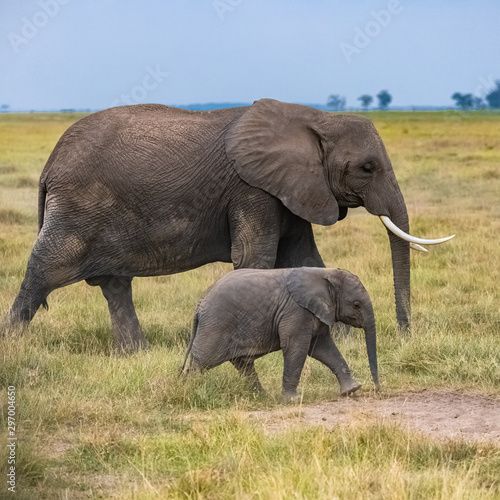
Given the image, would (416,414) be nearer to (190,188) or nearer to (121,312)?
(190,188)

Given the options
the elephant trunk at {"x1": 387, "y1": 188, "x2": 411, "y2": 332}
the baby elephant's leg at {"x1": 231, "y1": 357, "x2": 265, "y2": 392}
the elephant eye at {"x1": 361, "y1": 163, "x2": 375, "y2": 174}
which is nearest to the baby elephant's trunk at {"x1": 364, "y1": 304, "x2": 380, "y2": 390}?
the baby elephant's leg at {"x1": 231, "y1": 357, "x2": 265, "y2": 392}

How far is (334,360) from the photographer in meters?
6.41

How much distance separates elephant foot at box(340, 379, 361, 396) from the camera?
632cm

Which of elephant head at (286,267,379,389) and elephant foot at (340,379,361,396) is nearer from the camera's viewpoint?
elephant head at (286,267,379,389)

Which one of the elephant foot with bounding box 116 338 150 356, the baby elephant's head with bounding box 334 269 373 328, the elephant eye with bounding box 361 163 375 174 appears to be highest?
the elephant eye with bounding box 361 163 375 174

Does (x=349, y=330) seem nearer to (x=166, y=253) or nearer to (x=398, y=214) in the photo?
(x=398, y=214)

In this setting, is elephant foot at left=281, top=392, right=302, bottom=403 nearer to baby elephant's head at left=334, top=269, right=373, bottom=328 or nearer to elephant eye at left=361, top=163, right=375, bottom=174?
baby elephant's head at left=334, top=269, right=373, bottom=328

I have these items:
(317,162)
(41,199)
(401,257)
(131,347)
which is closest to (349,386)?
(401,257)

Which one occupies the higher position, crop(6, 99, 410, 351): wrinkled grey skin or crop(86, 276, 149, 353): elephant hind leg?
crop(6, 99, 410, 351): wrinkled grey skin

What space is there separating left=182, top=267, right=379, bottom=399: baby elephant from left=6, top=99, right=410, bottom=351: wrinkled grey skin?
1436 millimetres

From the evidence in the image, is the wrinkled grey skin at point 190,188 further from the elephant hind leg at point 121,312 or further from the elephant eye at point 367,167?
the elephant hind leg at point 121,312

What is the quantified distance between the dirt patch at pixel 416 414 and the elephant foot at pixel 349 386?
58mm

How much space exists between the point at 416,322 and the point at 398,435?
3.32 m

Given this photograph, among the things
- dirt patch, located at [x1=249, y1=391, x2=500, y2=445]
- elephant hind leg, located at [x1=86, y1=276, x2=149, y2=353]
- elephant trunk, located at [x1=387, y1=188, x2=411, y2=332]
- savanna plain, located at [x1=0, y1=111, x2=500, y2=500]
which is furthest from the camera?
elephant hind leg, located at [x1=86, y1=276, x2=149, y2=353]
